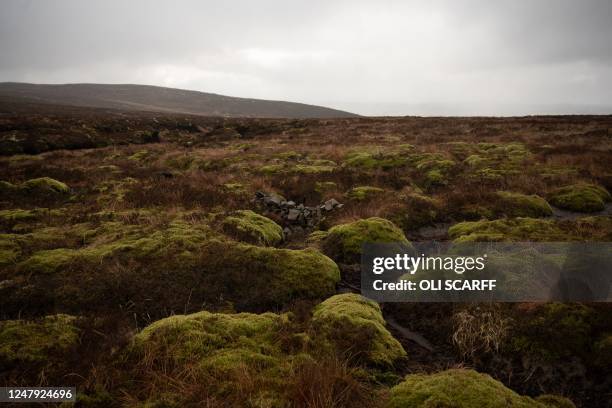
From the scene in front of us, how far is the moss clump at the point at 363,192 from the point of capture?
1515 cm

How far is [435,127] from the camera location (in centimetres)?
4334

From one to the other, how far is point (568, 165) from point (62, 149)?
40.0 metres

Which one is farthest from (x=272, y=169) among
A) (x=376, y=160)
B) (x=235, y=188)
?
(x=376, y=160)

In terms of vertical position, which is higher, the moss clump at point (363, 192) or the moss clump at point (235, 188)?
the moss clump at point (363, 192)

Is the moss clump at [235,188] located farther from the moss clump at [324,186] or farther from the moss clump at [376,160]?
the moss clump at [376,160]

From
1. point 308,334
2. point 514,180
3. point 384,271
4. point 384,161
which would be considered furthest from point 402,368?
point 384,161

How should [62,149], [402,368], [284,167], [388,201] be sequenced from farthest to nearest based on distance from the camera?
[62,149] < [284,167] < [388,201] < [402,368]

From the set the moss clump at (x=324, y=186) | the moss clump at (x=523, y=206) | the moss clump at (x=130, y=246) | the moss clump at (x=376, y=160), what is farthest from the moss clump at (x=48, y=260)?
the moss clump at (x=376, y=160)

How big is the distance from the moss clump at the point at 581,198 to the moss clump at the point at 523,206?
84cm

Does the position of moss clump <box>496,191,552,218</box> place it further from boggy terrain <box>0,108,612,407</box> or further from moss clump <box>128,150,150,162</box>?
moss clump <box>128,150,150,162</box>

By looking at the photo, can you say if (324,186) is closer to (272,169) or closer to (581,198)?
(272,169)

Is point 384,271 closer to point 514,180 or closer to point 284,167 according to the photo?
point 514,180

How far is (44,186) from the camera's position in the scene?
16.5 m

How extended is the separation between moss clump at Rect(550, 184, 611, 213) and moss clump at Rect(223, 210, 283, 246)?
10755 millimetres
